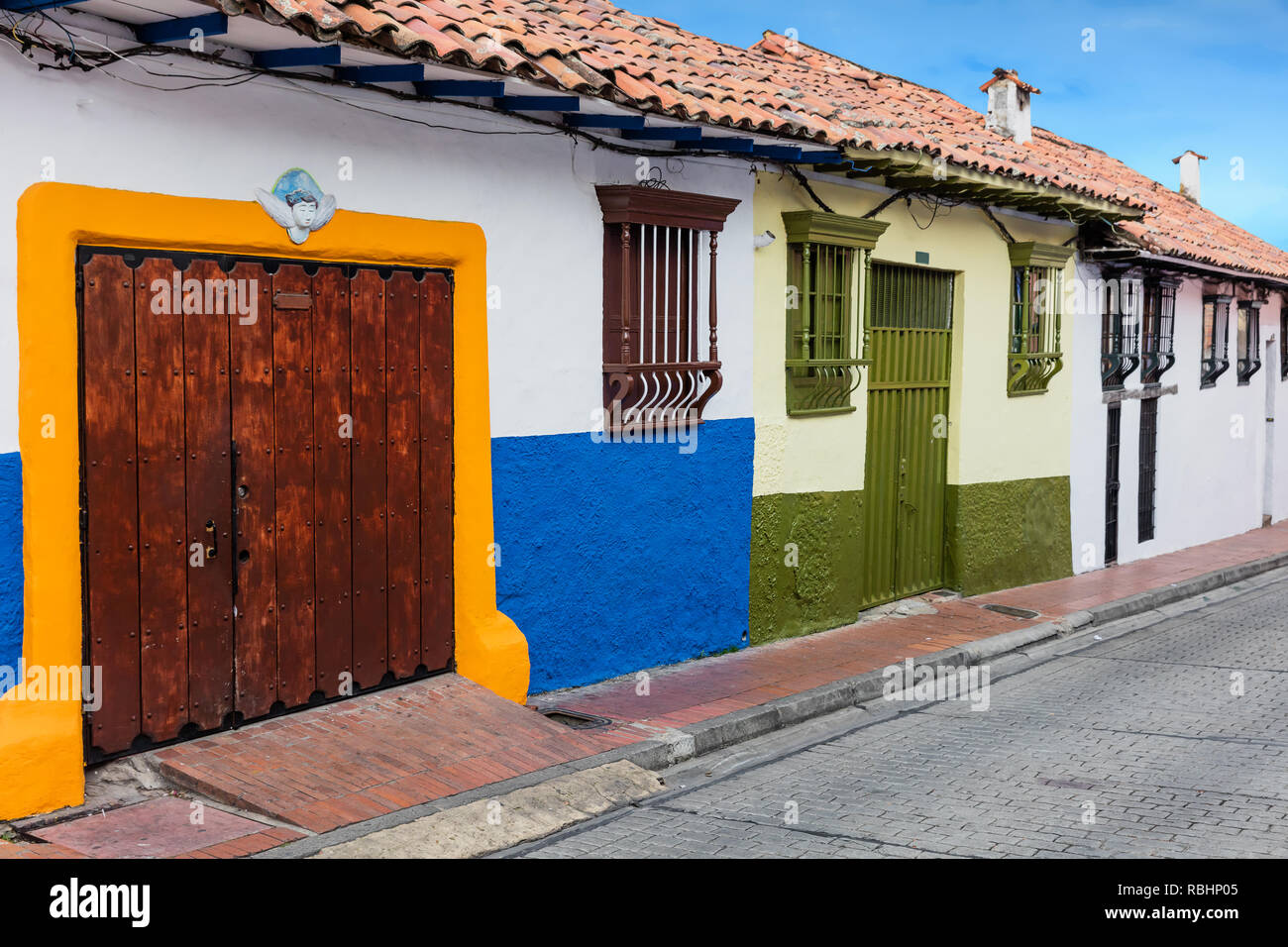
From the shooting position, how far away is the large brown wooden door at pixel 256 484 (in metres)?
5.67

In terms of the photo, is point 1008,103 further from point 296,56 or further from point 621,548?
point 296,56

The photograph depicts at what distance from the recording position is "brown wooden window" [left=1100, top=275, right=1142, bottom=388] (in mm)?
14586

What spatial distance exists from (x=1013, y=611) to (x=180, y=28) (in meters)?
8.66

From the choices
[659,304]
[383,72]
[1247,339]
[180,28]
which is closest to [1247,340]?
[1247,339]

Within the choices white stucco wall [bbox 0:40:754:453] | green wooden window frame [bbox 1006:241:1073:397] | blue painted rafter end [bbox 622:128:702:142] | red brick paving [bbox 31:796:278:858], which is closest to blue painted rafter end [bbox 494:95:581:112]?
white stucco wall [bbox 0:40:754:453]

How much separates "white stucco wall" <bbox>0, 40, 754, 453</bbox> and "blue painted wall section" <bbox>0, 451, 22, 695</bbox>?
0.14m

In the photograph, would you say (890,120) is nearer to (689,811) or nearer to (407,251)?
(407,251)

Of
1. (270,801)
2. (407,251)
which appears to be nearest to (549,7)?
(407,251)

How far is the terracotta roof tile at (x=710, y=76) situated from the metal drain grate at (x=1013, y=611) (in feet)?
12.5

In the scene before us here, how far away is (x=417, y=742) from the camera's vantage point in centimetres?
643

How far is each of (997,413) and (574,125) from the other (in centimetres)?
652

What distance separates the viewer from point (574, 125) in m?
7.79

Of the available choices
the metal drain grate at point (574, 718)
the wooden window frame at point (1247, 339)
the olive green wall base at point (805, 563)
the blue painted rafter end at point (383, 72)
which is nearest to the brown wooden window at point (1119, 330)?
the wooden window frame at point (1247, 339)

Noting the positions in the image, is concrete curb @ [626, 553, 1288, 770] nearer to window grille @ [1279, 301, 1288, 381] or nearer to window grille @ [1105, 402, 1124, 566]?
window grille @ [1105, 402, 1124, 566]
